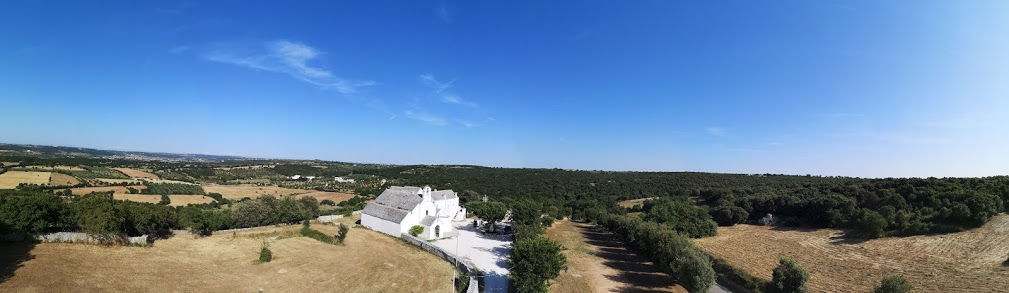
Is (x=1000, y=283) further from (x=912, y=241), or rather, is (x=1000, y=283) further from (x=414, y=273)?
(x=414, y=273)

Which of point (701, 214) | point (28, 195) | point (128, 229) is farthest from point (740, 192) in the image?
point (28, 195)

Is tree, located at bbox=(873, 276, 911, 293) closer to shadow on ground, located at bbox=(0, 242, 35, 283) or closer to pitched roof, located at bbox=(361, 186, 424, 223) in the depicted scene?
pitched roof, located at bbox=(361, 186, 424, 223)

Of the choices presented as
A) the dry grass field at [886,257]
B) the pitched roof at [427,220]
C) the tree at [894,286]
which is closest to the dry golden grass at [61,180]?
the pitched roof at [427,220]

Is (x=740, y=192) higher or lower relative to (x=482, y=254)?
higher

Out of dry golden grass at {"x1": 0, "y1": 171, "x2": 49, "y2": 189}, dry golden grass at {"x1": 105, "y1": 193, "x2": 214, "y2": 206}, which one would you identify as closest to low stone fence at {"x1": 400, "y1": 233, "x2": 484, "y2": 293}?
dry golden grass at {"x1": 105, "y1": 193, "x2": 214, "y2": 206}

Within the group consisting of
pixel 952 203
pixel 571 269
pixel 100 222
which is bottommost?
pixel 571 269

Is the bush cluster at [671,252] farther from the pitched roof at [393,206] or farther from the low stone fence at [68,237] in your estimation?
the low stone fence at [68,237]
